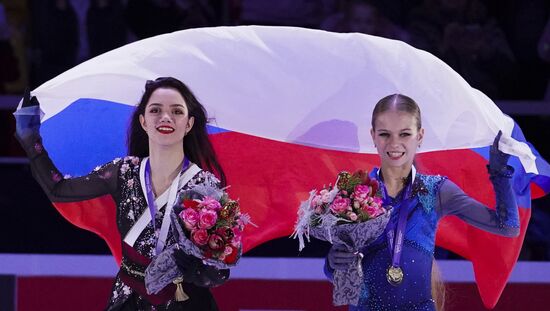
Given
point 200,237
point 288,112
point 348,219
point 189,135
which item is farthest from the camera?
point 288,112

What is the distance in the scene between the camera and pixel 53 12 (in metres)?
7.71

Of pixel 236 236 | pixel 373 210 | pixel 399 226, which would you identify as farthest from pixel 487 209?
pixel 236 236

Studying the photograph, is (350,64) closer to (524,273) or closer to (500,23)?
(524,273)

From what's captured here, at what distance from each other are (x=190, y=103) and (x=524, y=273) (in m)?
2.13

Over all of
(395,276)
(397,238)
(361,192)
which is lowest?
(395,276)

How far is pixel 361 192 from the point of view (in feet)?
13.6

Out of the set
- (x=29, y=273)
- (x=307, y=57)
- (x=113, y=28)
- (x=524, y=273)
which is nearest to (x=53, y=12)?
(x=113, y=28)

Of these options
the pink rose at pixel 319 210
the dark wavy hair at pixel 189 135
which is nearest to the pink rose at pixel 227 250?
the pink rose at pixel 319 210

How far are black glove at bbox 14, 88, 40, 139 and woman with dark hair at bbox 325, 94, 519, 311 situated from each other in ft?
3.98

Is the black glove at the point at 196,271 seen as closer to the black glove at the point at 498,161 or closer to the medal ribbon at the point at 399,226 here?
the medal ribbon at the point at 399,226

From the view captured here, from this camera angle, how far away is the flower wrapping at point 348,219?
4.14 meters

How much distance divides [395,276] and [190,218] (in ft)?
2.72

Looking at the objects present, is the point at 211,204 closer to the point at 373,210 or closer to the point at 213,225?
the point at 213,225

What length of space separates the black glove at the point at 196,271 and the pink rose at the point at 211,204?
0.19 metres
